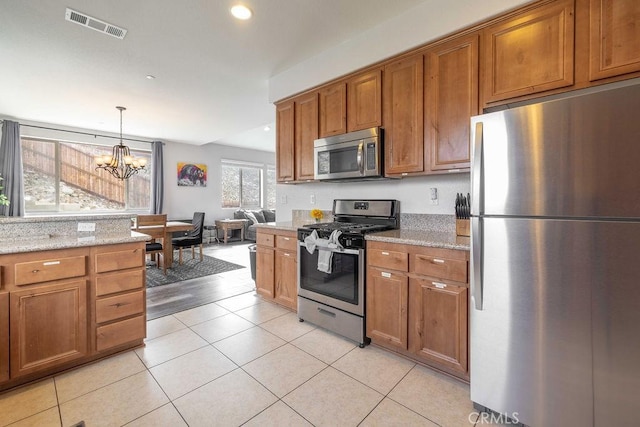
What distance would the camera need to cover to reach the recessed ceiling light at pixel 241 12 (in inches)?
87.5

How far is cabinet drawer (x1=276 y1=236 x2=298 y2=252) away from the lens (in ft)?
9.55

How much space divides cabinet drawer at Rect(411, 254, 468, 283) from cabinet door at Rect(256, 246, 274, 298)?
1683 mm

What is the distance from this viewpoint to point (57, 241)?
200 centimetres

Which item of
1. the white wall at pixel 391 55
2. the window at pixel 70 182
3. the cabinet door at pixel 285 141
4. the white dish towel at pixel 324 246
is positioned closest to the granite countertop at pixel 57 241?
the white dish towel at pixel 324 246

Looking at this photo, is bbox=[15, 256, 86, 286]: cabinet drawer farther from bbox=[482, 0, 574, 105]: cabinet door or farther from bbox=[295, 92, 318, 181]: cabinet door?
bbox=[482, 0, 574, 105]: cabinet door

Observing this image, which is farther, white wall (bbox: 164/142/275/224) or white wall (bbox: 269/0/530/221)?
white wall (bbox: 164/142/275/224)

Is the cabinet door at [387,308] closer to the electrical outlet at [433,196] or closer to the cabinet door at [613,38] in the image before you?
the electrical outlet at [433,196]

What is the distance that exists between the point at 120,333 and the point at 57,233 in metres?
0.93

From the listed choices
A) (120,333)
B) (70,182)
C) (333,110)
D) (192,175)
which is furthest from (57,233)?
(192,175)

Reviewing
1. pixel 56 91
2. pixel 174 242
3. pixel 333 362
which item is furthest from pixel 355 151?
pixel 56 91

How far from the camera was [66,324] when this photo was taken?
196cm

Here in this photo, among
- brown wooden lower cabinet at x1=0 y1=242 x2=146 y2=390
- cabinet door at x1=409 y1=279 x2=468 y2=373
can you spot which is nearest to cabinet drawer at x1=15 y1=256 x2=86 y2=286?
brown wooden lower cabinet at x1=0 y1=242 x2=146 y2=390

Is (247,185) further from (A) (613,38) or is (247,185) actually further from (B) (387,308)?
(A) (613,38)

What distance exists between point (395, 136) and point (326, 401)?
2047mm
